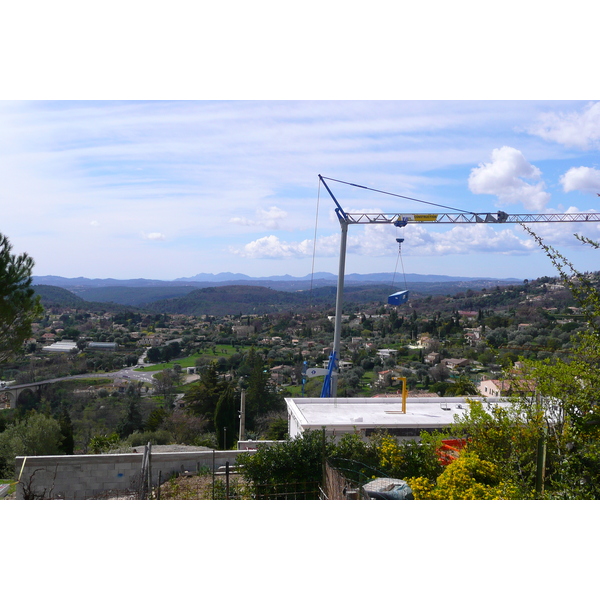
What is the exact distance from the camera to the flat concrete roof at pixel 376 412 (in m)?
7.43

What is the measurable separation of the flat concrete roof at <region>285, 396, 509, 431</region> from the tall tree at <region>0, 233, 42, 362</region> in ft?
14.8

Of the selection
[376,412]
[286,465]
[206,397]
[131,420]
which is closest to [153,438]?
[131,420]

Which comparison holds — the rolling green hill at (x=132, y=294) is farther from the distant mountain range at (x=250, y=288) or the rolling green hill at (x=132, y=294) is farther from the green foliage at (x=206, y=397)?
the green foliage at (x=206, y=397)

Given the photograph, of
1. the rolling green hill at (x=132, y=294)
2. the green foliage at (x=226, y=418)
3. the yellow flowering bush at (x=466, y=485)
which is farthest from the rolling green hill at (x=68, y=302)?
the yellow flowering bush at (x=466, y=485)

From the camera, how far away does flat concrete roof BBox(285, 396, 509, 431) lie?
7430 millimetres

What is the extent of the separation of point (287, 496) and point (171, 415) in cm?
1938

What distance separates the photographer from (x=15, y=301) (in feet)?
27.0

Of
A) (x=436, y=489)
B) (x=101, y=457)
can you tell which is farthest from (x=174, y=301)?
(x=436, y=489)

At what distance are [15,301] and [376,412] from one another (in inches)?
235

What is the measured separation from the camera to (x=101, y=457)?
661 cm

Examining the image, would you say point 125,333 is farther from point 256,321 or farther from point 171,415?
point 171,415

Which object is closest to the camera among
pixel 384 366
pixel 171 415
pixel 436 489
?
pixel 436 489

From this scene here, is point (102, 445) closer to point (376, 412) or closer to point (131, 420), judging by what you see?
point (376, 412)

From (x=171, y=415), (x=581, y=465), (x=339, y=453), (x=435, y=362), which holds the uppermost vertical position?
(x=581, y=465)
